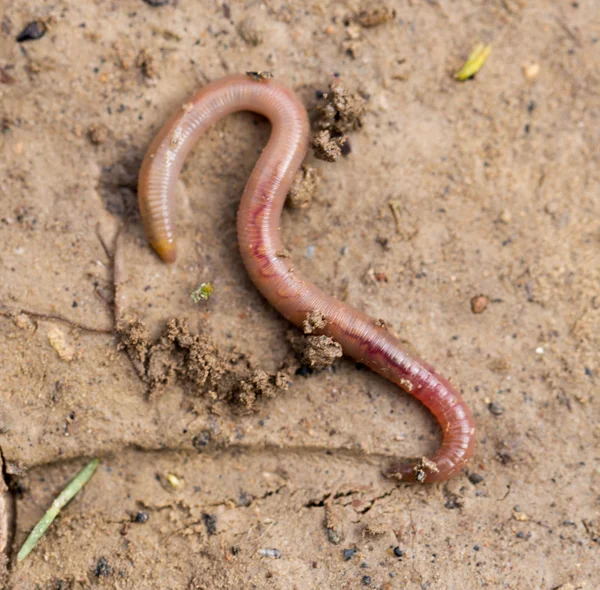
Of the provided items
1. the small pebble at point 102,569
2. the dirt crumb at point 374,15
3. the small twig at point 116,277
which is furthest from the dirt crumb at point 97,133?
the small pebble at point 102,569

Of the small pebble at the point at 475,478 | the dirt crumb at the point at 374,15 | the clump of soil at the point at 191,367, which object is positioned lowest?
the clump of soil at the point at 191,367

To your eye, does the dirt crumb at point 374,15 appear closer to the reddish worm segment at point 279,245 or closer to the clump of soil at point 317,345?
the reddish worm segment at point 279,245

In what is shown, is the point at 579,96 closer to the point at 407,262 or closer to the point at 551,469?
the point at 407,262

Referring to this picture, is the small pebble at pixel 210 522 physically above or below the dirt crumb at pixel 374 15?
below

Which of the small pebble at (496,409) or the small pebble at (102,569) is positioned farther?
the small pebble at (496,409)

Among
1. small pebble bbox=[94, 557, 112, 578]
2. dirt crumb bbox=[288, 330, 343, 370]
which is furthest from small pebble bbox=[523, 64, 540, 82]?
small pebble bbox=[94, 557, 112, 578]

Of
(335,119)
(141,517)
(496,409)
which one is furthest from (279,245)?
(141,517)
